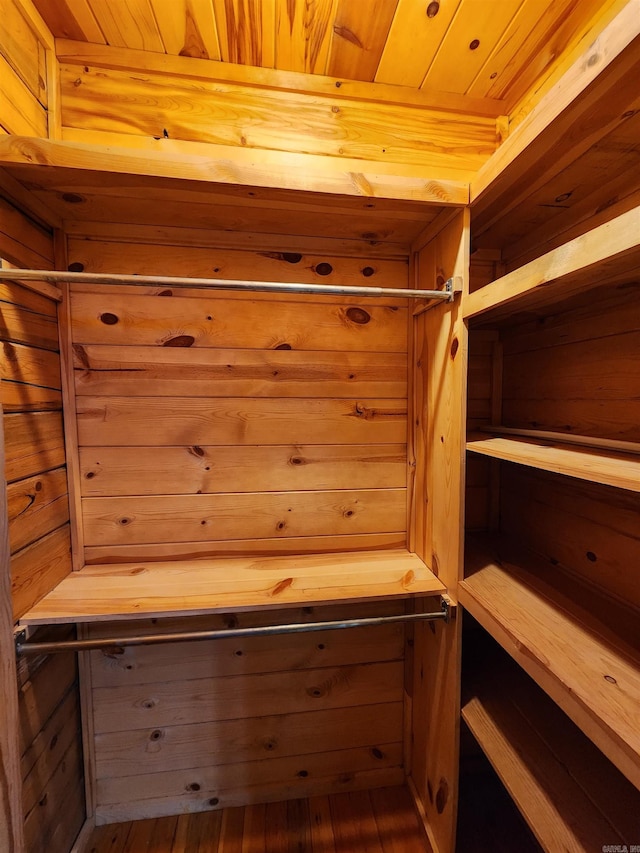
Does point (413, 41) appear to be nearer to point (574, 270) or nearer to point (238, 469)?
point (574, 270)

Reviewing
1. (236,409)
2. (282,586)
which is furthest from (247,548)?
(236,409)

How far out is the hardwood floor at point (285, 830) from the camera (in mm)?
1156

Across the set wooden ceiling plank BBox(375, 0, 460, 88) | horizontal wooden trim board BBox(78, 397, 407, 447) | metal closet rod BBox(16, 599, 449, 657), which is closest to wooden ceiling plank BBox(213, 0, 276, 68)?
wooden ceiling plank BBox(375, 0, 460, 88)

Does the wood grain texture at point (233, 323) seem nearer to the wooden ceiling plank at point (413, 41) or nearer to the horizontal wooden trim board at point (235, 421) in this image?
the horizontal wooden trim board at point (235, 421)

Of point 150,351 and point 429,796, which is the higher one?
point 150,351

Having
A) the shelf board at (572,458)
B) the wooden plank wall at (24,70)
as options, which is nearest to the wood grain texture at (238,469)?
the shelf board at (572,458)

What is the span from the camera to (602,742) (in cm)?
59

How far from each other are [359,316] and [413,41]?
743mm

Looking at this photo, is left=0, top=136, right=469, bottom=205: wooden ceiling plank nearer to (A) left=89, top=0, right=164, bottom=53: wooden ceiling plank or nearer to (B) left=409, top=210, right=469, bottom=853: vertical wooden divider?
(B) left=409, top=210, right=469, bottom=853: vertical wooden divider

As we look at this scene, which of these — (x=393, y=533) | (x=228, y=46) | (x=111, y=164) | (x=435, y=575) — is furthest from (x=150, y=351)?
(x=435, y=575)

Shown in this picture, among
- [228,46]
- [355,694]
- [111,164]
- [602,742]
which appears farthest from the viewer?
[355,694]

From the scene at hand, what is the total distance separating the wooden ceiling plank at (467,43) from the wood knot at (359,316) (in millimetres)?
717

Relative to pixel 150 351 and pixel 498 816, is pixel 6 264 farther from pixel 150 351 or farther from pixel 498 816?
pixel 498 816

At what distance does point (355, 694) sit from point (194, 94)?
2.07 meters
